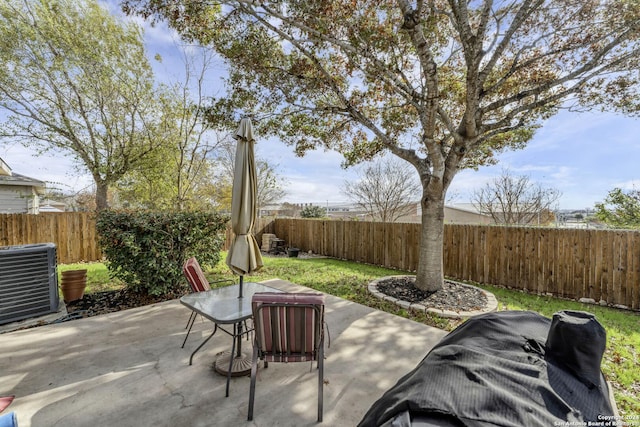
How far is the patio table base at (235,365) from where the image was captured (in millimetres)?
2861

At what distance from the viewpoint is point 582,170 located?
11.8 meters

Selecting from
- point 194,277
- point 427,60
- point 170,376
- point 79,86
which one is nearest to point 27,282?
point 194,277

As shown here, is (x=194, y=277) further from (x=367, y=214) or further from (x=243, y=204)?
(x=367, y=214)

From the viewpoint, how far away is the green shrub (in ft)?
16.8

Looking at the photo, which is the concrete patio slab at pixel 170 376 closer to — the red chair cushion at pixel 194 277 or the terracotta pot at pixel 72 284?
the red chair cushion at pixel 194 277

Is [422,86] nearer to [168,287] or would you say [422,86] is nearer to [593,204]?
[168,287]

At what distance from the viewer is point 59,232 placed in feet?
27.8

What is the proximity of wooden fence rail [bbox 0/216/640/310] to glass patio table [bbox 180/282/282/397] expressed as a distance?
5809 millimetres

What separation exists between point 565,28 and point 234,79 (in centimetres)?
664

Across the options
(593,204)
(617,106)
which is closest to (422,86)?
(617,106)

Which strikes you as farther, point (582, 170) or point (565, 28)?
point (582, 170)

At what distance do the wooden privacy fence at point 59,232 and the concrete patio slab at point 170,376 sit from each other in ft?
18.4

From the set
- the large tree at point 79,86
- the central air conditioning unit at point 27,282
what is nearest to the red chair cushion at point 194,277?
the central air conditioning unit at point 27,282

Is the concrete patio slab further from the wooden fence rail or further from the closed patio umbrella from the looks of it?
the wooden fence rail
